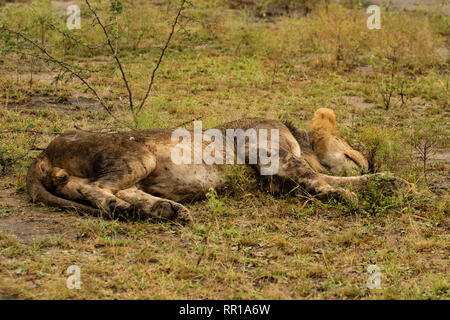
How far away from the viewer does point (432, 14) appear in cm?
1462

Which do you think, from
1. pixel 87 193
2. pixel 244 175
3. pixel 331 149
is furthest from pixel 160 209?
pixel 331 149

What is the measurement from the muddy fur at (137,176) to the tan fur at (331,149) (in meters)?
0.09

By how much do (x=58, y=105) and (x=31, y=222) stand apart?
4.31m

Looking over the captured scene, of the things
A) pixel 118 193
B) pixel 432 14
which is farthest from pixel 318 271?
pixel 432 14

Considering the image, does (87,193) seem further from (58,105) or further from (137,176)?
(58,105)

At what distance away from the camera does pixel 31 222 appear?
18.0ft

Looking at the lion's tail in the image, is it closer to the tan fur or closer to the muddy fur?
the muddy fur

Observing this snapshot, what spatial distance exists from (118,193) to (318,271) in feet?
6.18

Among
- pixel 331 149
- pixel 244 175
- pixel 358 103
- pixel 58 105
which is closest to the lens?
pixel 244 175

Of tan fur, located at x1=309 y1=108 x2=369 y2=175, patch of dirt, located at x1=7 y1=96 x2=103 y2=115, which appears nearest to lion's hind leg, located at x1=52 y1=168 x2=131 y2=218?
tan fur, located at x1=309 y1=108 x2=369 y2=175

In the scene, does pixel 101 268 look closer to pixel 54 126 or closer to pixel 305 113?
pixel 54 126

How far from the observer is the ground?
14.9 feet

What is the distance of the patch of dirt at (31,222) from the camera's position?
205 inches

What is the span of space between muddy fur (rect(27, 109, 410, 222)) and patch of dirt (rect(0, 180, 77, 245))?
4.8 inches
